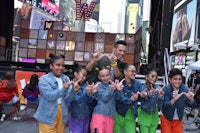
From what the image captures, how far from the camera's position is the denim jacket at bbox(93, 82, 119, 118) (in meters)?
5.42

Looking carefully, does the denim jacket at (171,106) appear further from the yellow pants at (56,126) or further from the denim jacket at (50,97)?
the yellow pants at (56,126)

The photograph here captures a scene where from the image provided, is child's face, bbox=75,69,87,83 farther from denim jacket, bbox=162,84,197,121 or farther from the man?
denim jacket, bbox=162,84,197,121

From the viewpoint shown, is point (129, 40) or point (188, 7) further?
point (188, 7)

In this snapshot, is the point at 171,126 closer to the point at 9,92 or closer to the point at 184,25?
the point at 9,92

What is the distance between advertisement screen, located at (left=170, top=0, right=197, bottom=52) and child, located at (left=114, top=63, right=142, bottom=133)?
2041cm

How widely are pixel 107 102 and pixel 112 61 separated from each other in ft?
2.00

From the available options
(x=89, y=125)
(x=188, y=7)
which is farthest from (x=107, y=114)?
(x=188, y=7)

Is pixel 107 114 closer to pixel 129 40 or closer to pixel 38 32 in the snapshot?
pixel 129 40

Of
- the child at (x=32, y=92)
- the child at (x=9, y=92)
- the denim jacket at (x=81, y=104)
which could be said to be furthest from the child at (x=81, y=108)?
the child at (x=32, y=92)

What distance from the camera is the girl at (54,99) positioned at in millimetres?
5105

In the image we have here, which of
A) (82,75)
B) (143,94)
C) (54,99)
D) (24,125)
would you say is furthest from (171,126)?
(24,125)

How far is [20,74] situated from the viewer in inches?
486

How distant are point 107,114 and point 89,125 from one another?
453mm

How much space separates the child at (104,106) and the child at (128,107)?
0.21m
